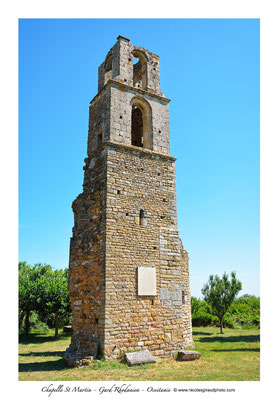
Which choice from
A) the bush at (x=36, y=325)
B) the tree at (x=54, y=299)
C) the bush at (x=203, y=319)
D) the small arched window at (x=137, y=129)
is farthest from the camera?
the bush at (x=203, y=319)

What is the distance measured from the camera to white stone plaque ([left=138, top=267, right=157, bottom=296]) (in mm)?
9281

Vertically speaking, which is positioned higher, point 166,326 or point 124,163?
point 124,163

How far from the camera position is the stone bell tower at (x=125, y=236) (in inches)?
346

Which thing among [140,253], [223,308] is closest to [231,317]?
[223,308]

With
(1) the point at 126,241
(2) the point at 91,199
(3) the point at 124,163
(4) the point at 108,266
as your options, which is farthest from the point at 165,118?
(4) the point at 108,266

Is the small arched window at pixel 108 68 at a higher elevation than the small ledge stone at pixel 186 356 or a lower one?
higher

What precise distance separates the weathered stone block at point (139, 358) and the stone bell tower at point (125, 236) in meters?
0.28

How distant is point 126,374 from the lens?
711 cm

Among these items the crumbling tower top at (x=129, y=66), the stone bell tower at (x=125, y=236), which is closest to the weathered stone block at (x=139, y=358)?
the stone bell tower at (x=125, y=236)

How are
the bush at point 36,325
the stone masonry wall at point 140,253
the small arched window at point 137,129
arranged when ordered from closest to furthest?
1. the stone masonry wall at point 140,253
2. the small arched window at point 137,129
3. the bush at point 36,325

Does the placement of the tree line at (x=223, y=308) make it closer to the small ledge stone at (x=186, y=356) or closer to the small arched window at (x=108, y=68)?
the small ledge stone at (x=186, y=356)

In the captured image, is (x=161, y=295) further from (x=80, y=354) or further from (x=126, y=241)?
(x=80, y=354)

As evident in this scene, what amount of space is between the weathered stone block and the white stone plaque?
1.61m
